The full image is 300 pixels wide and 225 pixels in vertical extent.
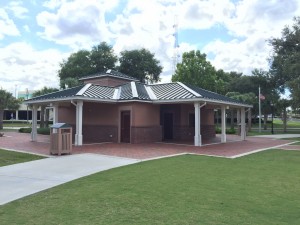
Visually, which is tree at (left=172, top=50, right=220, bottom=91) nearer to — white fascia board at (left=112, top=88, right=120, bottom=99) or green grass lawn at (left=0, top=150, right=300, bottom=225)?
white fascia board at (left=112, top=88, right=120, bottom=99)

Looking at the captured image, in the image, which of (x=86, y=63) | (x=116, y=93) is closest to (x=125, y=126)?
(x=116, y=93)

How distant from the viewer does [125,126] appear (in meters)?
22.3

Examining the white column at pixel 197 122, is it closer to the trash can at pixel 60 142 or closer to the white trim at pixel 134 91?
the white trim at pixel 134 91

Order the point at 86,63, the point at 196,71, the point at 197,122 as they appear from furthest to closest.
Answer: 1. the point at 86,63
2. the point at 196,71
3. the point at 197,122

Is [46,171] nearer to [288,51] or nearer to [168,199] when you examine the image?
[168,199]

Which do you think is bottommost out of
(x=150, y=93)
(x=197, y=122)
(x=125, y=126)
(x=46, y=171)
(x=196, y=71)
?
(x=46, y=171)

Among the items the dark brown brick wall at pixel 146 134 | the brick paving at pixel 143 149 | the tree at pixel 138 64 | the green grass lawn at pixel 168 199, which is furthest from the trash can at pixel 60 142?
the tree at pixel 138 64

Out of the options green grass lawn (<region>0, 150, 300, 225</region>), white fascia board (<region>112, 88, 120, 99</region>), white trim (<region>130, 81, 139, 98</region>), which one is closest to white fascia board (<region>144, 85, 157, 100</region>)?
white trim (<region>130, 81, 139, 98</region>)

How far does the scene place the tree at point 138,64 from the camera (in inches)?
2328

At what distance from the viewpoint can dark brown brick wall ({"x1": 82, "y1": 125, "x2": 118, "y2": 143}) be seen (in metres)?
22.6

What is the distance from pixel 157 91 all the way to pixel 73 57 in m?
36.8

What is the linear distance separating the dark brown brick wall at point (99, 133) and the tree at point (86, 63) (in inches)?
1300

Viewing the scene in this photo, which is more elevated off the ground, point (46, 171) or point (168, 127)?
point (168, 127)

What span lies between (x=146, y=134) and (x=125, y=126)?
1.61m
